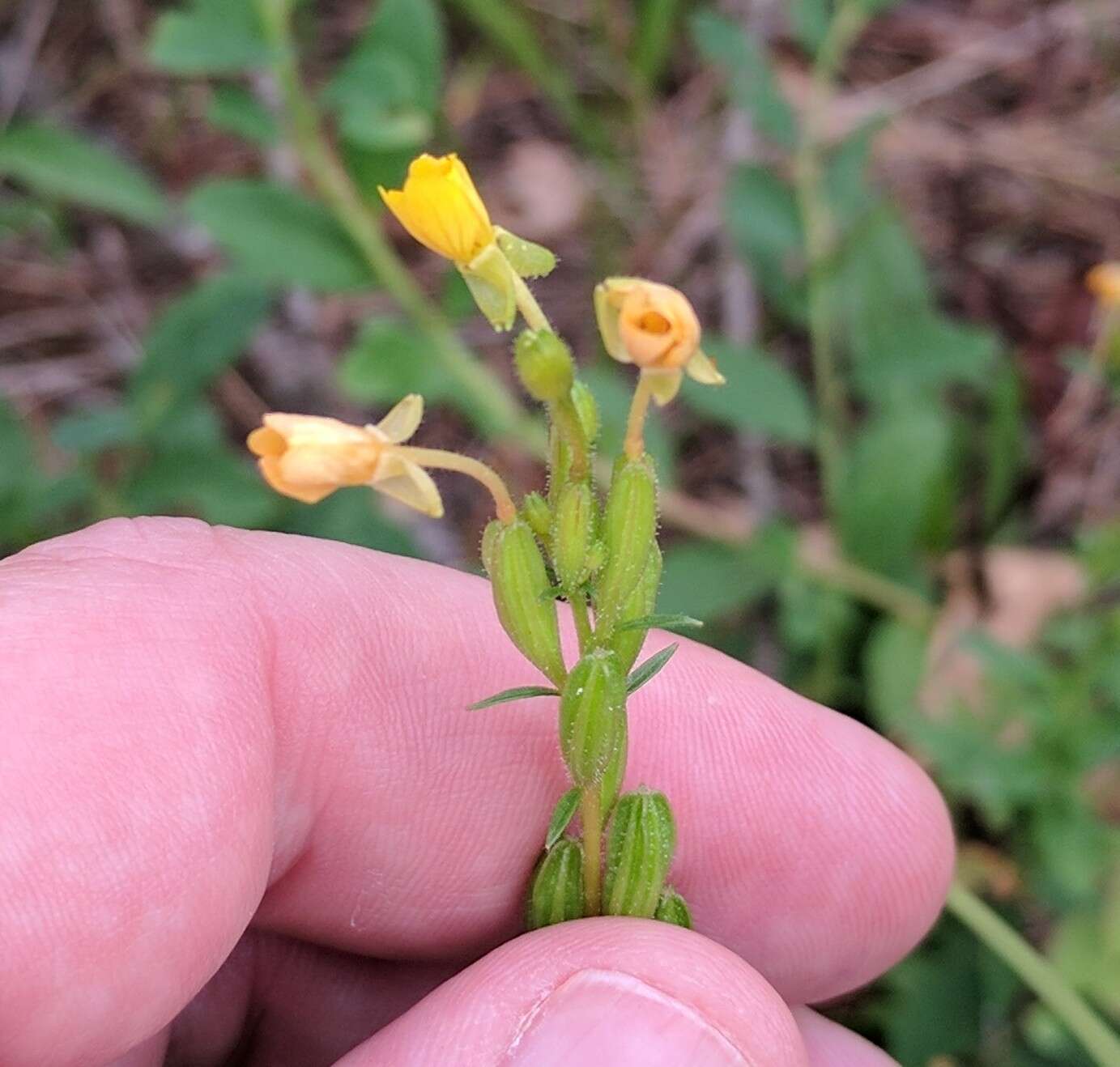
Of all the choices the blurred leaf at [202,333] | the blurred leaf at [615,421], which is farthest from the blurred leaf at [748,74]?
the blurred leaf at [202,333]

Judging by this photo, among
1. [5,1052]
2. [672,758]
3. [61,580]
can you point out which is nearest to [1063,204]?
[672,758]

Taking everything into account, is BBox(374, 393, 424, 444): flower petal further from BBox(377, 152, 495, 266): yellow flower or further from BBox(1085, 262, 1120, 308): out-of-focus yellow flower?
BBox(1085, 262, 1120, 308): out-of-focus yellow flower

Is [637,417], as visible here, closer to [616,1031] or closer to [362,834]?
[616,1031]

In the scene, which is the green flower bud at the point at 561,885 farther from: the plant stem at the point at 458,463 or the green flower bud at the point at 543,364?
the green flower bud at the point at 543,364

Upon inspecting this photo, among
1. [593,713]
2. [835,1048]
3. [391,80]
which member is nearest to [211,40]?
[391,80]

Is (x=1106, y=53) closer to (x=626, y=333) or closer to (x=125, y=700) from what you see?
(x=626, y=333)
